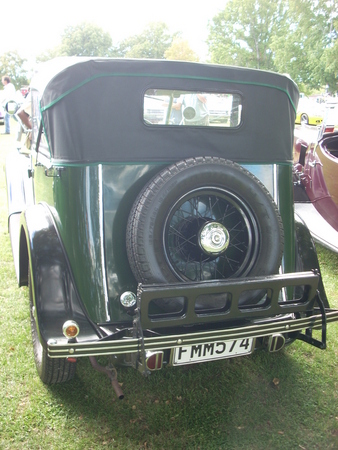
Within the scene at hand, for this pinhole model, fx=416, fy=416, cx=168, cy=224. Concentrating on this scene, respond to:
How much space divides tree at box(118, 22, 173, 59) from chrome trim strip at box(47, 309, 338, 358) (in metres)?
61.6

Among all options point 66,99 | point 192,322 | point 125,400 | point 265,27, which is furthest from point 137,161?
point 265,27

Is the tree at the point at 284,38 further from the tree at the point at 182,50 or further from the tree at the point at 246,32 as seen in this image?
the tree at the point at 182,50

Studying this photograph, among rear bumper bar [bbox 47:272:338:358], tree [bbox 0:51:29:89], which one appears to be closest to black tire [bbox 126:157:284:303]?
rear bumper bar [bbox 47:272:338:358]

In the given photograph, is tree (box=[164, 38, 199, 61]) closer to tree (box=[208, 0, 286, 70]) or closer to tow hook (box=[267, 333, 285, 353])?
tree (box=[208, 0, 286, 70])

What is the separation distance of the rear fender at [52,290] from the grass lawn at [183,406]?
2.01 feet

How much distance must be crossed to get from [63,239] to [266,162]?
4.55 feet

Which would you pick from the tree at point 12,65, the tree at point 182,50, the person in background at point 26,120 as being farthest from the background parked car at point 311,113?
the tree at point 12,65

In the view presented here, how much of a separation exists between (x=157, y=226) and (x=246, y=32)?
3627 cm

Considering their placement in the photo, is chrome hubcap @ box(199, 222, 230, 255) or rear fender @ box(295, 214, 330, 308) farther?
rear fender @ box(295, 214, 330, 308)

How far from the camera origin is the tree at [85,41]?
63531 mm

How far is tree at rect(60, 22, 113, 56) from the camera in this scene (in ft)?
208

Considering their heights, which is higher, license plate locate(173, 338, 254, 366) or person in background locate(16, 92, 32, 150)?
person in background locate(16, 92, 32, 150)

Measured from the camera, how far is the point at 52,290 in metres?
2.31

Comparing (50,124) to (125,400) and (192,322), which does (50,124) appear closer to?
(192,322)
